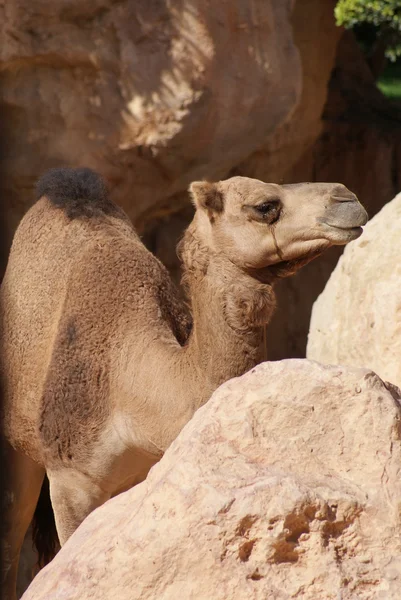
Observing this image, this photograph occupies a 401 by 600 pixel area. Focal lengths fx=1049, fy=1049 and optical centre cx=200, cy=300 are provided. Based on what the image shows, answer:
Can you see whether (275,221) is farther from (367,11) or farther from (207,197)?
(367,11)

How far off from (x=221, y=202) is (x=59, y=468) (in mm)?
1228

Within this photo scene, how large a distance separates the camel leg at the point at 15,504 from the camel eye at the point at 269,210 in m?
1.79

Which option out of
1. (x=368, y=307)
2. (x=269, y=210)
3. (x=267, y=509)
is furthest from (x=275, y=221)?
(x=267, y=509)

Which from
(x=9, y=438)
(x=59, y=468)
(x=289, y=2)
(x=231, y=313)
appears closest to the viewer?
(x=231, y=313)

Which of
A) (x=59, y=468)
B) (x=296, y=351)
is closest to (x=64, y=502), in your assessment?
(x=59, y=468)

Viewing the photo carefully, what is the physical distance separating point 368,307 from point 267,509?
2.27m

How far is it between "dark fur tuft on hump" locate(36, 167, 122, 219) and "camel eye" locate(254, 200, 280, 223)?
104cm

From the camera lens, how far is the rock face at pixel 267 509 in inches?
79.0

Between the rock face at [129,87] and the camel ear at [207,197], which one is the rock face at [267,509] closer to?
the camel ear at [207,197]

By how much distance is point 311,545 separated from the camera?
6.66 feet

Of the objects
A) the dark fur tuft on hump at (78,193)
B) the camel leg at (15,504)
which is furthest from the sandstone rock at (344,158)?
the camel leg at (15,504)

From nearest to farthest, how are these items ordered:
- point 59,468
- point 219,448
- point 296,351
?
1. point 219,448
2. point 59,468
3. point 296,351

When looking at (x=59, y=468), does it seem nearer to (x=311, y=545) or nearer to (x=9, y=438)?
(x=9, y=438)

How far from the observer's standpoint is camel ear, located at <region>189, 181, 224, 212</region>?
3689mm
